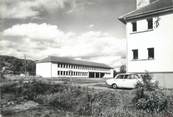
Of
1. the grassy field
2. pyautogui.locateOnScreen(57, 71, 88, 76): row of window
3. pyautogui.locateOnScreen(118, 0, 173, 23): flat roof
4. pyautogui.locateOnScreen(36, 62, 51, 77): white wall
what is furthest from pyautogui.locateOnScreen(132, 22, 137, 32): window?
pyautogui.locateOnScreen(57, 71, 88, 76): row of window

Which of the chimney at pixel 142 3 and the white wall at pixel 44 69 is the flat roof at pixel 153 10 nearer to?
the chimney at pixel 142 3

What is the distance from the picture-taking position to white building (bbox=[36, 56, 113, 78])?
3337 inches

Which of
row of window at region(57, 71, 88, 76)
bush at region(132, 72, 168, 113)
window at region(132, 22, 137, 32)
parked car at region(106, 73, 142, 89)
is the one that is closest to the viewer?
bush at region(132, 72, 168, 113)

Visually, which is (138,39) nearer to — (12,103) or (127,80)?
(127,80)

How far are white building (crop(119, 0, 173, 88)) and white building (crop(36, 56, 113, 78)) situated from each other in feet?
196

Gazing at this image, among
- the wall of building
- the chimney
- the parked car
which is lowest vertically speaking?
the parked car

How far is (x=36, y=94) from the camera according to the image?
14.2m

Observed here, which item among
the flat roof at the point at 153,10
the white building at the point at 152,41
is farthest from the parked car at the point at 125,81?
the flat roof at the point at 153,10

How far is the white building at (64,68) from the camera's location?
84750 mm

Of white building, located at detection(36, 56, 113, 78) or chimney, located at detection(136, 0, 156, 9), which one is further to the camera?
white building, located at detection(36, 56, 113, 78)

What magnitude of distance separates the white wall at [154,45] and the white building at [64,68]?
59713 millimetres

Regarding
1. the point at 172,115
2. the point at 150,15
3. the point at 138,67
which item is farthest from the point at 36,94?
the point at 150,15

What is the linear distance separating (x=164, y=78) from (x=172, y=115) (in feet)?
44.9

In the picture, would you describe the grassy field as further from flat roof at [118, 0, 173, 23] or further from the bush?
flat roof at [118, 0, 173, 23]
